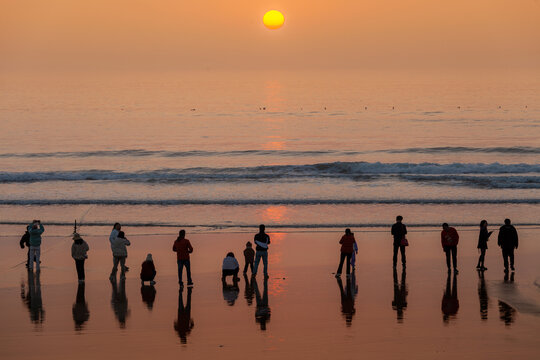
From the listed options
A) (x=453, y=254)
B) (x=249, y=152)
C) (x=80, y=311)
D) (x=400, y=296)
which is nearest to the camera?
(x=80, y=311)

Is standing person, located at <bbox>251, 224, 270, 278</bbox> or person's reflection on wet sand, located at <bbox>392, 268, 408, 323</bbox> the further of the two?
standing person, located at <bbox>251, 224, 270, 278</bbox>

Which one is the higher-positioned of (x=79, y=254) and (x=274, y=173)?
(x=274, y=173)

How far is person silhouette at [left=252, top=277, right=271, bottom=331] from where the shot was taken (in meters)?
15.5

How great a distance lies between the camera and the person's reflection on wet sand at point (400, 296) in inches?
639

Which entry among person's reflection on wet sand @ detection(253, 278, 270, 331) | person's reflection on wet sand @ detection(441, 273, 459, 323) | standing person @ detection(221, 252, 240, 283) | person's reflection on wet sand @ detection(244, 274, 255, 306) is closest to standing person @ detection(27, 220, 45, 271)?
standing person @ detection(221, 252, 240, 283)

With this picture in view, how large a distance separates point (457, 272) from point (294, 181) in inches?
983

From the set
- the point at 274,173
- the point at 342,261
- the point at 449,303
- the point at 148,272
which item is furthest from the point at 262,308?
the point at 274,173

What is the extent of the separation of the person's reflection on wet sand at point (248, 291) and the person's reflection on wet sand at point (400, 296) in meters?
3.08

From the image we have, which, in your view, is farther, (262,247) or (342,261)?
(342,261)

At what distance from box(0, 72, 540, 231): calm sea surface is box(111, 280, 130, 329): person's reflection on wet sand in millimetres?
9400

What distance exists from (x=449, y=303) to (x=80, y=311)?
7696 millimetres

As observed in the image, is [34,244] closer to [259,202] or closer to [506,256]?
[506,256]

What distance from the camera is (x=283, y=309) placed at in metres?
16.4

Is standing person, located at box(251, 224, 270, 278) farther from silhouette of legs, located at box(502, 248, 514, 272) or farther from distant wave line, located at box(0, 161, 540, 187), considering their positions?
distant wave line, located at box(0, 161, 540, 187)
